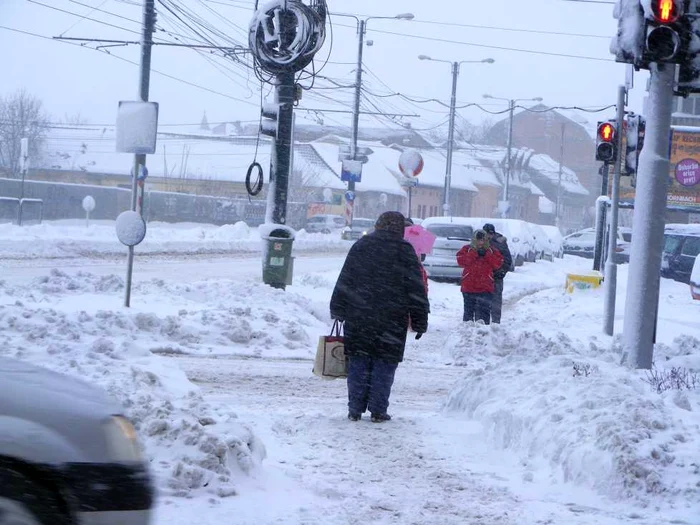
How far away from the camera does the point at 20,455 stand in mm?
3480

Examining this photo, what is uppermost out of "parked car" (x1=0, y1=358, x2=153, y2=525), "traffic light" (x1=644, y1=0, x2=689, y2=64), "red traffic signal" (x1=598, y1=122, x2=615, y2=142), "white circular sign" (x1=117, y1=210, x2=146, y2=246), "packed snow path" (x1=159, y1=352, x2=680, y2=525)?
"traffic light" (x1=644, y1=0, x2=689, y2=64)

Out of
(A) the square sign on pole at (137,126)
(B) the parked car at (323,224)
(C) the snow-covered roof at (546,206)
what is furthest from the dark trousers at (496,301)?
(C) the snow-covered roof at (546,206)

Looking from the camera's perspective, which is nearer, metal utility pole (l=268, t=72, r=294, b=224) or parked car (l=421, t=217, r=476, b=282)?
metal utility pole (l=268, t=72, r=294, b=224)

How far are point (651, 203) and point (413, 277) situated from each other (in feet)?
9.41

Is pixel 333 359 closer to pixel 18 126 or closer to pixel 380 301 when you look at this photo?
pixel 380 301

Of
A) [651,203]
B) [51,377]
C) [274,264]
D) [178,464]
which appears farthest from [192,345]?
[51,377]

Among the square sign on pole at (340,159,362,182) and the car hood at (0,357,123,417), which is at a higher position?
the square sign on pole at (340,159,362,182)

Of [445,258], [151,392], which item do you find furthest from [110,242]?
[151,392]

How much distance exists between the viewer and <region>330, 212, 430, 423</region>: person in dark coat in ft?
27.3

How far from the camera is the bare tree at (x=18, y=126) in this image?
6072 cm

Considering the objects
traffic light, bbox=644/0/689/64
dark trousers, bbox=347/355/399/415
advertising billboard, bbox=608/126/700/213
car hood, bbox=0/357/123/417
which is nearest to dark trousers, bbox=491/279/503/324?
traffic light, bbox=644/0/689/64

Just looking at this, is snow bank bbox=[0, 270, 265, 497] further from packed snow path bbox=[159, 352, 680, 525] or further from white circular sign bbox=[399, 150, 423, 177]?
white circular sign bbox=[399, 150, 423, 177]

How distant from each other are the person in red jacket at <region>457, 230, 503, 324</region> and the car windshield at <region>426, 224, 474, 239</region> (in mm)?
11112

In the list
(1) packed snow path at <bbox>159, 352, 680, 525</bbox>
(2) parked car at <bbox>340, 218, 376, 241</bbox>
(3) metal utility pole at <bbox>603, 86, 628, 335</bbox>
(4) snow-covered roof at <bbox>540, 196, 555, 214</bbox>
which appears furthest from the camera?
(4) snow-covered roof at <bbox>540, 196, 555, 214</bbox>
